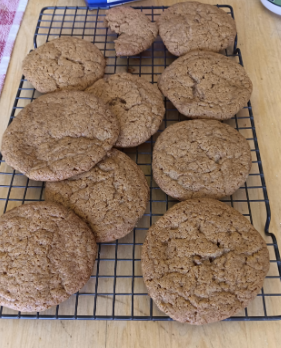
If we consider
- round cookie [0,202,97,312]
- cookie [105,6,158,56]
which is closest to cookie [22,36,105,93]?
cookie [105,6,158,56]

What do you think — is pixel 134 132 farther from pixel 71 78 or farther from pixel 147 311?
pixel 147 311

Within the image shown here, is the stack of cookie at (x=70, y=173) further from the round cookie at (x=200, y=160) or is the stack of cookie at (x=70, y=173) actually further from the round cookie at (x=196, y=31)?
the round cookie at (x=196, y=31)

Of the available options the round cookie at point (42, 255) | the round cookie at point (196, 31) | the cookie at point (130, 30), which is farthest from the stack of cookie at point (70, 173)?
the round cookie at point (196, 31)

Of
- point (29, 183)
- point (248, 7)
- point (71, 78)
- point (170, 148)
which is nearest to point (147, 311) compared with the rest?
point (170, 148)

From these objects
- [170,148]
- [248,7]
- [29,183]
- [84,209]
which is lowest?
[29,183]

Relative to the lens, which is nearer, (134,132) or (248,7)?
(134,132)

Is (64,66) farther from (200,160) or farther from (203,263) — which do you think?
(203,263)

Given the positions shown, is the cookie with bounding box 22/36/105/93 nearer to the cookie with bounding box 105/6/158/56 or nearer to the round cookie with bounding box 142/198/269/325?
the cookie with bounding box 105/6/158/56
